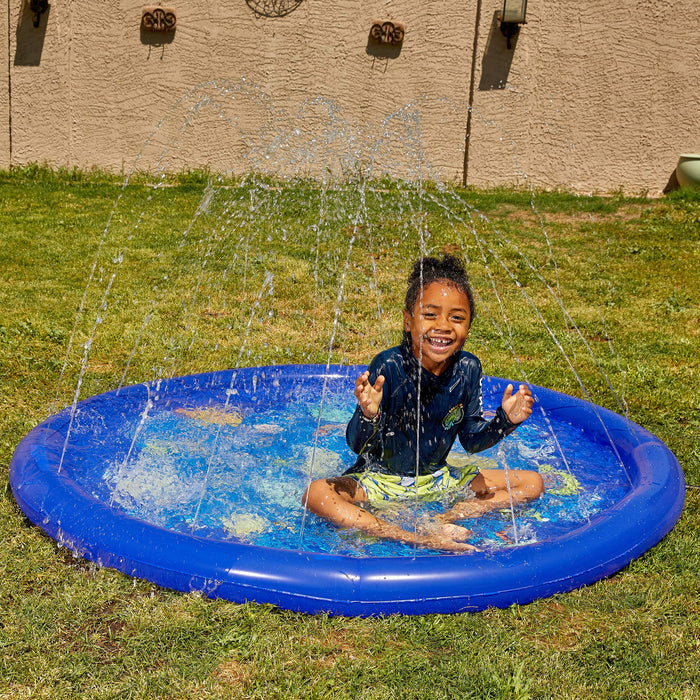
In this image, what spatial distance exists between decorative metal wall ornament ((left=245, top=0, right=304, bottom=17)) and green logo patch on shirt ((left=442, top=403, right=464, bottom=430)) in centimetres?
794

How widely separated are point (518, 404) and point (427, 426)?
17.2 inches

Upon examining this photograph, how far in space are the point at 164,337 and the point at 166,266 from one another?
177 centimetres

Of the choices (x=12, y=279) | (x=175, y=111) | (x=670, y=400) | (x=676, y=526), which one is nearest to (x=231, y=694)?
(x=676, y=526)

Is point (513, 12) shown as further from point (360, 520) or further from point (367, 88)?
point (360, 520)

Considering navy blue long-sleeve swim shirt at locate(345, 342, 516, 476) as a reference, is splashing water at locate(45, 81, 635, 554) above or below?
below

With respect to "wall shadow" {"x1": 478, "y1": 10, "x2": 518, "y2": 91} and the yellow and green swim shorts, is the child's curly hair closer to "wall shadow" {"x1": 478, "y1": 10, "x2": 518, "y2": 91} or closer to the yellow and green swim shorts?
the yellow and green swim shorts

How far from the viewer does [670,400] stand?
15.6 feet

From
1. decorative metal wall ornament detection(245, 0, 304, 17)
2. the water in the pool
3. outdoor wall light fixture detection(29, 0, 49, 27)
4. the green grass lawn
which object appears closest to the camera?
the green grass lawn

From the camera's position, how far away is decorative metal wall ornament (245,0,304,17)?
9.93 meters

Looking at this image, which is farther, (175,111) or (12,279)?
(175,111)

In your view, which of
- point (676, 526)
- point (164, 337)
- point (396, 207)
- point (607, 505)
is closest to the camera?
point (676, 526)

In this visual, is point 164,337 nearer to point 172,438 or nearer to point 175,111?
point 172,438

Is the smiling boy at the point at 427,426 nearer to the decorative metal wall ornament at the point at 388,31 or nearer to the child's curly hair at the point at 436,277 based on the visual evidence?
the child's curly hair at the point at 436,277

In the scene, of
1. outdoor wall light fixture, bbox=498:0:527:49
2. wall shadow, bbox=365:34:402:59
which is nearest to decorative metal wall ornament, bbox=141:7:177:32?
wall shadow, bbox=365:34:402:59
